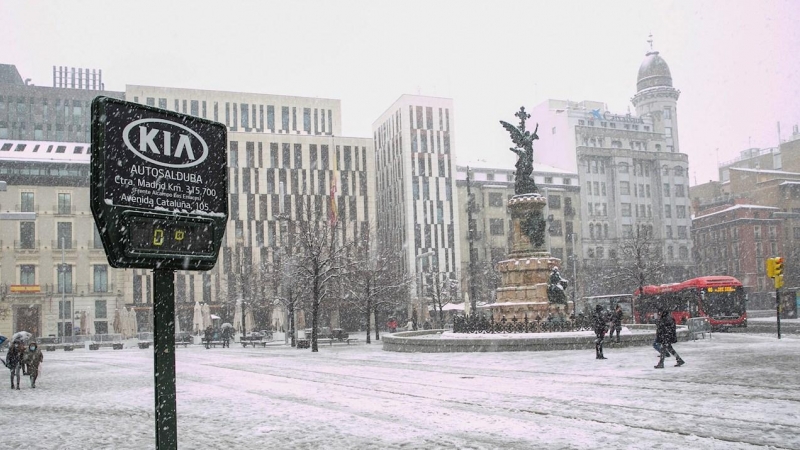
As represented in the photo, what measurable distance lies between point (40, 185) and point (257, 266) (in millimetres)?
20362

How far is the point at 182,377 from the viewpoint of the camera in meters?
19.4

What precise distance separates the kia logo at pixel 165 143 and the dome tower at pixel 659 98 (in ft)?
326

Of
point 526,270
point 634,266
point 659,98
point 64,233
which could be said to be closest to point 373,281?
point 526,270

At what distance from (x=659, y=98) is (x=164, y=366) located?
103m

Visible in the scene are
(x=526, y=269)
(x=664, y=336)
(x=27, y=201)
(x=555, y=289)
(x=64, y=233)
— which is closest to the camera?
(x=664, y=336)

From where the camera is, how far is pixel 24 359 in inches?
734

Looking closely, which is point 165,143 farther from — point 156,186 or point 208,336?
point 208,336

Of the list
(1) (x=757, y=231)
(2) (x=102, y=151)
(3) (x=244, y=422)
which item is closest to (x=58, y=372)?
(3) (x=244, y=422)

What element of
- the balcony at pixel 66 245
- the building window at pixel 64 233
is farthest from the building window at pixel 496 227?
the building window at pixel 64 233

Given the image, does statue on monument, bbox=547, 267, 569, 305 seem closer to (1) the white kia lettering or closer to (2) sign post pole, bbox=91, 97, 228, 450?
(2) sign post pole, bbox=91, 97, 228, 450

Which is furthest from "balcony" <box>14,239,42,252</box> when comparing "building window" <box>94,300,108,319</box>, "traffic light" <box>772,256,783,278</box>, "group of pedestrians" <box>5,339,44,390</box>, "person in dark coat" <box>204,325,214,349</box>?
"traffic light" <box>772,256,783,278</box>

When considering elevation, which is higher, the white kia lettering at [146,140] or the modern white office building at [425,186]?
the modern white office building at [425,186]

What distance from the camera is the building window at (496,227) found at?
83.7 metres

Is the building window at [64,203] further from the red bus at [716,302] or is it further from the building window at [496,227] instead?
the red bus at [716,302]
